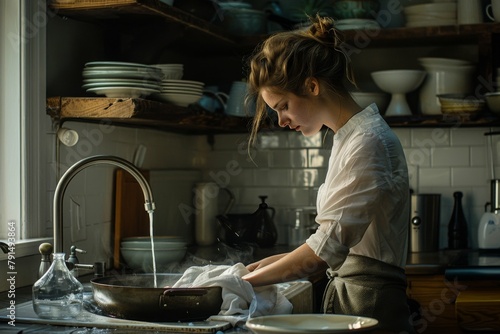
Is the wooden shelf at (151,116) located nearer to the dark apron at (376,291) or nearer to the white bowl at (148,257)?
the white bowl at (148,257)

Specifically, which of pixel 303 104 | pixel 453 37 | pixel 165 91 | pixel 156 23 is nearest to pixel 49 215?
pixel 165 91

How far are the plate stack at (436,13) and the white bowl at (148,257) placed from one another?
5.77 feet

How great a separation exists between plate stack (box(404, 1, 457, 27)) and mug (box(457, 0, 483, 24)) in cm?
5

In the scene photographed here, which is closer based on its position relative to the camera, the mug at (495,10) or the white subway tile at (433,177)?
the mug at (495,10)

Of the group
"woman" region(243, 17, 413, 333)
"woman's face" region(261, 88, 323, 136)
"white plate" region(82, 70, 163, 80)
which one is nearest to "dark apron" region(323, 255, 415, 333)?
"woman" region(243, 17, 413, 333)

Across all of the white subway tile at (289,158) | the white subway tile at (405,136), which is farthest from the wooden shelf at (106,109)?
the white subway tile at (405,136)

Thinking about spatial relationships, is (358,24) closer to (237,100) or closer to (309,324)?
(237,100)

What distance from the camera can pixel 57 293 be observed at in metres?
2.42

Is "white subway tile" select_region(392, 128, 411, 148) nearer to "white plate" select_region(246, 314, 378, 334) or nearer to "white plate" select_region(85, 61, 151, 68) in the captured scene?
"white plate" select_region(85, 61, 151, 68)

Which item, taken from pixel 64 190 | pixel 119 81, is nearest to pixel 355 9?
pixel 119 81

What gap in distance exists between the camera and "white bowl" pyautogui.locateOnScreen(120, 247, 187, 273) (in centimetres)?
350

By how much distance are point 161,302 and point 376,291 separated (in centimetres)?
69

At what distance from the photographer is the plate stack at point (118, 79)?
10.6 feet

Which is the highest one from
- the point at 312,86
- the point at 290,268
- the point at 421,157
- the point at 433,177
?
the point at 312,86
